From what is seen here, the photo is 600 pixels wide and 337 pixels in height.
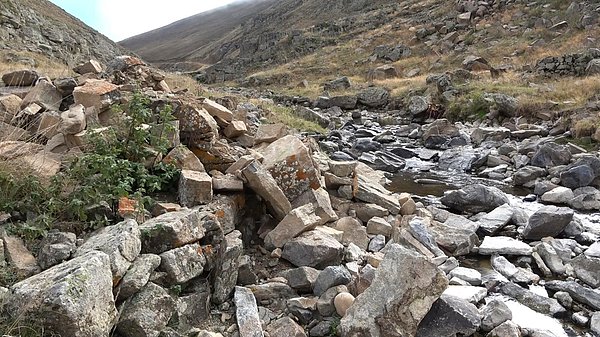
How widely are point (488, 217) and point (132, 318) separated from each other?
6.20 metres

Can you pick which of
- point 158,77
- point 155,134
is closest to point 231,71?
point 158,77

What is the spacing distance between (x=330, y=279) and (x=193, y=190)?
1.83m

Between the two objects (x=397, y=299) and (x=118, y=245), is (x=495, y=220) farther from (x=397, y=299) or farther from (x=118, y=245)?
(x=118, y=245)

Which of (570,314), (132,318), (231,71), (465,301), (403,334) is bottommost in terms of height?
(231,71)

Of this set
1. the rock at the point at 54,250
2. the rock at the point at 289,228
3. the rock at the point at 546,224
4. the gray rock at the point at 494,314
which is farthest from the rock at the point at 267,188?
the rock at the point at 546,224

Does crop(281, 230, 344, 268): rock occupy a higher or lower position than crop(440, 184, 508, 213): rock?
higher

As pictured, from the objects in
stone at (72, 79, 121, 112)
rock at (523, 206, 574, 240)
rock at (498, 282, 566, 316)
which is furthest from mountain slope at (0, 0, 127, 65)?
rock at (498, 282, 566, 316)

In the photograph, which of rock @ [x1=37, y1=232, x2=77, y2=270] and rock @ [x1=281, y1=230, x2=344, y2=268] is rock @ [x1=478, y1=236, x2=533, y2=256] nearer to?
rock @ [x1=281, y1=230, x2=344, y2=268]

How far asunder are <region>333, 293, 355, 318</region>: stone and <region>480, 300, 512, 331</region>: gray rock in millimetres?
1329

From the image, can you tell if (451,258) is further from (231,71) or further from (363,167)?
(231,71)

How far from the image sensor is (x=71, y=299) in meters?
2.98

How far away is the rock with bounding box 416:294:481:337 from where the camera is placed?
413 cm

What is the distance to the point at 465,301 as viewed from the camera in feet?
15.5

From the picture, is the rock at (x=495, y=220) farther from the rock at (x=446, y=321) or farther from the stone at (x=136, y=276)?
the stone at (x=136, y=276)
